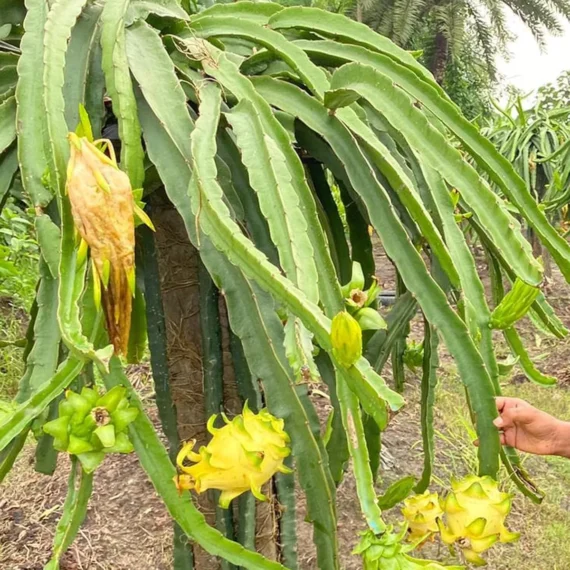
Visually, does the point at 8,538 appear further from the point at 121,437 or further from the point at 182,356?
the point at 121,437

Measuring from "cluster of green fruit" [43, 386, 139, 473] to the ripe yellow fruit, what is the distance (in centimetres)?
7

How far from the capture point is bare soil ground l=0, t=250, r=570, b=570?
4.91 ft

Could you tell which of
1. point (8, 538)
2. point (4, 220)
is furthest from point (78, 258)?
point (4, 220)

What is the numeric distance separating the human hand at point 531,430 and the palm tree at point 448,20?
8.27 meters

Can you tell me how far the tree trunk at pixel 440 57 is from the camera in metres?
8.92

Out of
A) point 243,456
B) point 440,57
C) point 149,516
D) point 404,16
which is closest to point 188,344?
point 243,456

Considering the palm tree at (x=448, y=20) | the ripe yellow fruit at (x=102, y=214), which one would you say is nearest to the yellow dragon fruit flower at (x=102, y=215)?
the ripe yellow fruit at (x=102, y=214)

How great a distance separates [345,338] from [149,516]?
1.45 m

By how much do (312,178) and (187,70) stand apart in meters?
0.20

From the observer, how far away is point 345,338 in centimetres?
39

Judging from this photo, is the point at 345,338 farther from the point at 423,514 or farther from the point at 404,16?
the point at 404,16

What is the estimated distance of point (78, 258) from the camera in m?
0.45

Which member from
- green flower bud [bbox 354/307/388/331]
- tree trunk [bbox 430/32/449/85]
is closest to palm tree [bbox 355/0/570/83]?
tree trunk [bbox 430/32/449/85]

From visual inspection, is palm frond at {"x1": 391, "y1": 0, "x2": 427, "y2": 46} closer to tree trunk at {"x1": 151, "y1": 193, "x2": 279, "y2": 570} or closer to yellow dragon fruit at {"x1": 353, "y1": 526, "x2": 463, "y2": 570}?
tree trunk at {"x1": 151, "y1": 193, "x2": 279, "y2": 570}
